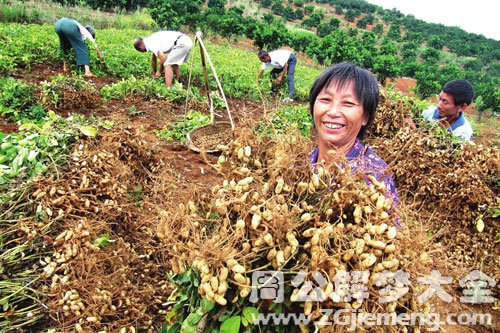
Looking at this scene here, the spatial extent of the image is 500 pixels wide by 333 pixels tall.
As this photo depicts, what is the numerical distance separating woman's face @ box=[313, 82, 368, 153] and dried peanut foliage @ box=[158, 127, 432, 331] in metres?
0.50

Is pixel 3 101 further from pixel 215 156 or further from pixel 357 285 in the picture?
pixel 357 285

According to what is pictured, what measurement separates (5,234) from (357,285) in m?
1.99

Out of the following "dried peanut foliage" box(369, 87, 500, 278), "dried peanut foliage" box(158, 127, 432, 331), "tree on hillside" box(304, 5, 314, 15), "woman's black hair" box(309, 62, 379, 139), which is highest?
"tree on hillside" box(304, 5, 314, 15)

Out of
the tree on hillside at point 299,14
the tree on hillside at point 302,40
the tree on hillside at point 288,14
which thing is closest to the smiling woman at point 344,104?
the tree on hillside at point 302,40

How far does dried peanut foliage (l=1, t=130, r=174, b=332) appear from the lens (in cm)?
176

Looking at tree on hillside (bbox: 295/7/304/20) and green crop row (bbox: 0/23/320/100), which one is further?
tree on hillside (bbox: 295/7/304/20)

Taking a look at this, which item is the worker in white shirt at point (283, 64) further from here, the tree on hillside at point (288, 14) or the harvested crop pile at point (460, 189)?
the tree on hillside at point (288, 14)

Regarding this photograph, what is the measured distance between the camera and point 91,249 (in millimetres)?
1919

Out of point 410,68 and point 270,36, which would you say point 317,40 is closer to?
point 270,36

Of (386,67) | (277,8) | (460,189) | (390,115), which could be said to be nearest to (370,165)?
(460,189)

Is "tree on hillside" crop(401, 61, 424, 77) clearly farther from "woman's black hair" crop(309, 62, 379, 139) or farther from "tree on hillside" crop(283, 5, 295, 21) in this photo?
"woman's black hair" crop(309, 62, 379, 139)

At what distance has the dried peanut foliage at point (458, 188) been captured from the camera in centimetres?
301

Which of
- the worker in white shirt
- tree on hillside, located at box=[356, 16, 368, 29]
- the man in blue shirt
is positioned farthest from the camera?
tree on hillside, located at box=[356, 16, 368, 29]

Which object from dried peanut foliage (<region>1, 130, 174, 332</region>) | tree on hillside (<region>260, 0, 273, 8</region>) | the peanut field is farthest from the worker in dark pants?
tree on hillside (<region>260, 0, 273, 8</region>)
